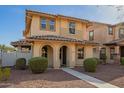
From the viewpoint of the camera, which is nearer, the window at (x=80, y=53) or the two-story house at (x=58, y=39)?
the two-story house at (x=58, y=39)

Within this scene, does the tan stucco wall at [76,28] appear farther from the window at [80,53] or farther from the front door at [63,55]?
the front door at [63,55]

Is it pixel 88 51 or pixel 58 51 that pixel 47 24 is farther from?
pixel 88 51

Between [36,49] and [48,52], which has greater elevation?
[36,49]

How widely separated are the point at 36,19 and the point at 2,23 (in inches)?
218

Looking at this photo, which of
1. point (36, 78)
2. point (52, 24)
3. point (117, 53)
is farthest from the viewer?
point (117, 53)

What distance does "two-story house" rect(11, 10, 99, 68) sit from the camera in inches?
736

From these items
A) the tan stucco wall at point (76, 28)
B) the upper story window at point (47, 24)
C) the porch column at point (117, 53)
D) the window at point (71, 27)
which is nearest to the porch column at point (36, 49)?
the upper story window at point (47, 24)

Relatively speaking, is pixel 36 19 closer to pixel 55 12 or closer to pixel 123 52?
pixel 55 12

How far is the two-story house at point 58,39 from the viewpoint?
18695 millimetres

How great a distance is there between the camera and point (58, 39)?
1867 cm

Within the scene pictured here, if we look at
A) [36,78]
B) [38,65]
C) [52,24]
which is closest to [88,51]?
[52,24]

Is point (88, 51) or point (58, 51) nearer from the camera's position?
point (58, 51)

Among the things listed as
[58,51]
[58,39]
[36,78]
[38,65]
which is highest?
[58,39]
